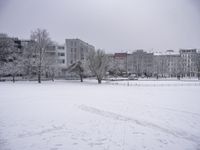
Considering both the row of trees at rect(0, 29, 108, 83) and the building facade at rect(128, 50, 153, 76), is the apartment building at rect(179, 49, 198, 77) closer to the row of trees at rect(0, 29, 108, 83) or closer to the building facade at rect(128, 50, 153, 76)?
the building facade at rect(128, 50, 153, 76)

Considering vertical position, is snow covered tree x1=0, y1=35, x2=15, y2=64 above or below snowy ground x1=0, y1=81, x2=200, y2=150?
above

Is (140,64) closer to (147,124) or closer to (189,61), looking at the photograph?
(189,61)

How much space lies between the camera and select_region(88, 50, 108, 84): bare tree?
6043 cm

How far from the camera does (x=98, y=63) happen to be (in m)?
61.2

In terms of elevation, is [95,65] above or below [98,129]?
above

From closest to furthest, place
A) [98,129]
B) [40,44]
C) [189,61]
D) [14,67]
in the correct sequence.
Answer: [98,129] → [40,44] → [14,67] → [189,61]

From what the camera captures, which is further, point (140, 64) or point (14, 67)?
point (140, 64)

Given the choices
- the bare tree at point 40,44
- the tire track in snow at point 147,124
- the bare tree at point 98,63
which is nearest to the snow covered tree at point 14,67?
the bare tree at point 40,44

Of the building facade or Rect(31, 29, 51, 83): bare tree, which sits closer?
Rect(31, 29, 51, 83): bare tree

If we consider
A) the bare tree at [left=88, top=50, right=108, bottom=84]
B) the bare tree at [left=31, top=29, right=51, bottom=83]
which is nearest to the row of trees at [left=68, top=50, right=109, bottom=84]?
the bare tree at [left=88, top=50, right=108, bottom=84]

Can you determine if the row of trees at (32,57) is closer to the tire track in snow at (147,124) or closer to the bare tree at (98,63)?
the bare tree at (98,63)

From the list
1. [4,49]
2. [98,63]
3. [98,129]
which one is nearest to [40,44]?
[4,49]

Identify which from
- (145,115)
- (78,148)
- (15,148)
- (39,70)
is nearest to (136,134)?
(78,148)

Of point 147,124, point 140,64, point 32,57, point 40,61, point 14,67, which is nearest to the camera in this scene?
point 147,124
